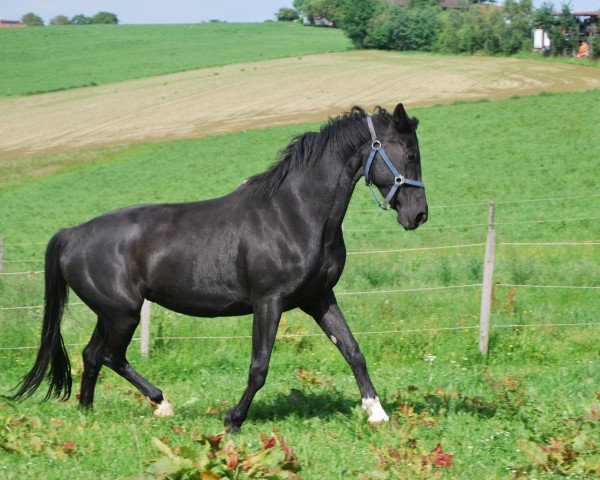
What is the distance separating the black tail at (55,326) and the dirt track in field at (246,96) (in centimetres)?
3301

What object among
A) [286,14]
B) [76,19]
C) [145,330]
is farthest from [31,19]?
[145,330]

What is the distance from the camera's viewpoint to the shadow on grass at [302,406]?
22.5ft

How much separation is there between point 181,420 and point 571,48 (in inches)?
2581

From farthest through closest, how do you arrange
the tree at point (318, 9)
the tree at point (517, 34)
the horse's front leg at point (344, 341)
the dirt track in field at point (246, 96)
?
the tree at point (318, 9) < the tree at point (517, 34) < the dirt track in field at point (246, 96) < the horse's front leg at point (344, 341)

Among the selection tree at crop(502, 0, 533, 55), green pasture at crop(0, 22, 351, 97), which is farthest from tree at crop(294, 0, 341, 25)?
tree at crop(502, 0, 533, 55)

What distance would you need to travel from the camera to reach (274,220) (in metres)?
6.44

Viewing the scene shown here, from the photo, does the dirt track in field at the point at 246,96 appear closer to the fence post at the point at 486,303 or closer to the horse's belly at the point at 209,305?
the fence post at the point at 486,303

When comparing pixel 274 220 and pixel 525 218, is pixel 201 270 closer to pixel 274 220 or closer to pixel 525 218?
pixel 274 220

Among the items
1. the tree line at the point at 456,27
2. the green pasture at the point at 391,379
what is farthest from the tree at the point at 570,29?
the green pasture at the point at 391,379

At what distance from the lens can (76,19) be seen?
175 m

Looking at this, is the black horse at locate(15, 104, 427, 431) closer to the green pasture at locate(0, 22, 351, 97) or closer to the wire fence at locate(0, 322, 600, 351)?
the wire fence at locate(0, 322, 600, 351)

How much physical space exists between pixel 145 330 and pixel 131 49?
3027 inches

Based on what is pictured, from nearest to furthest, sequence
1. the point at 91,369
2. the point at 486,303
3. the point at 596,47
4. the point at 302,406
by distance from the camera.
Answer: the point at 302,406 → the point at 91,369 → the point at 486,303 → the point at 596,47

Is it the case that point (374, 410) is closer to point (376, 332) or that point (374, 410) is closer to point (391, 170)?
point (391, 170)
